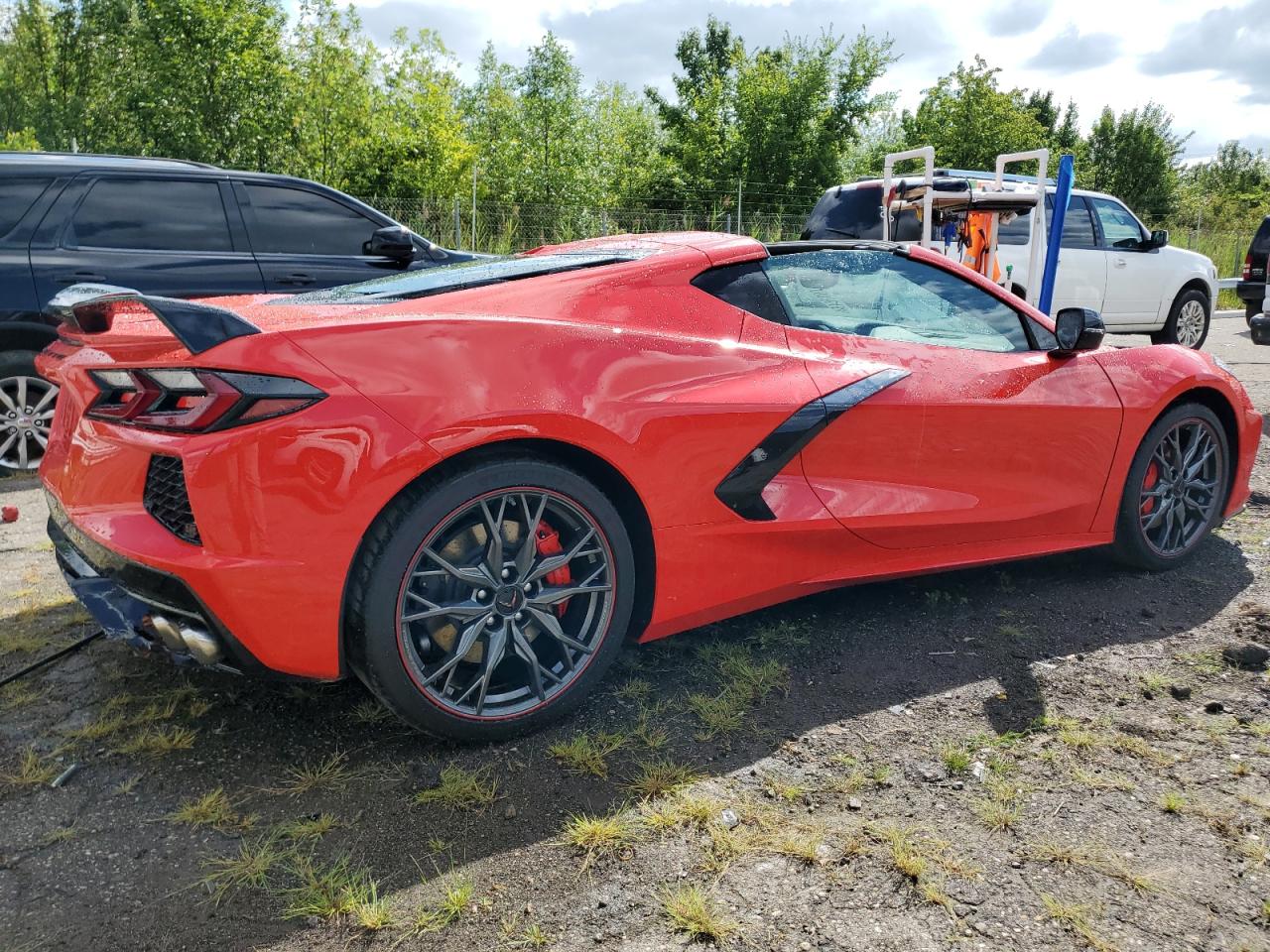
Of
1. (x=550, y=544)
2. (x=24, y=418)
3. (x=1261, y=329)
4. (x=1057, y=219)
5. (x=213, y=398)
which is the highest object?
(x=1057, y=219)

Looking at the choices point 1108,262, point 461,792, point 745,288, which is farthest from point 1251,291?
point 461,792

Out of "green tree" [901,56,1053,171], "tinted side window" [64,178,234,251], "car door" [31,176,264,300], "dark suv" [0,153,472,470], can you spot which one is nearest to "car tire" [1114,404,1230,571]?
"dark suv" [0,153,472,470]

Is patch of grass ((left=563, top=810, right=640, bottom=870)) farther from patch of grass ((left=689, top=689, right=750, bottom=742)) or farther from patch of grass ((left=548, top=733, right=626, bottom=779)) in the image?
patch of grass ((left=689, top=689, right=750, bottom=742))

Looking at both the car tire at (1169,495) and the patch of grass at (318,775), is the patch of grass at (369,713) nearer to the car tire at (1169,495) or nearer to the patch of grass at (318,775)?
the patch of grass at (318,775)

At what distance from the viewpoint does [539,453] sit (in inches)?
103

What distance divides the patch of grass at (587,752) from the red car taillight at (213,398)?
112 centimetres

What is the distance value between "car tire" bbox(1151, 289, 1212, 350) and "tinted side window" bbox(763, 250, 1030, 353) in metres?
9.65

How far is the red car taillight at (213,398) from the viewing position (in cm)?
226

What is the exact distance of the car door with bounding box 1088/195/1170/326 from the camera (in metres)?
11.1

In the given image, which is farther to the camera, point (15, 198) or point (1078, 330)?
point (15, 198)

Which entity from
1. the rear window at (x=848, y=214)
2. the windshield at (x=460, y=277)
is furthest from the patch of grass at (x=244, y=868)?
the rear window at (x=848, y=214)

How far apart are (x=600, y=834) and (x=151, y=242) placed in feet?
16.6

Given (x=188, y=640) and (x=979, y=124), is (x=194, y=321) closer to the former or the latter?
(x=188, y=640)

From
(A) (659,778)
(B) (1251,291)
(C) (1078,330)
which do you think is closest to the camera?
(A) (659,778)
